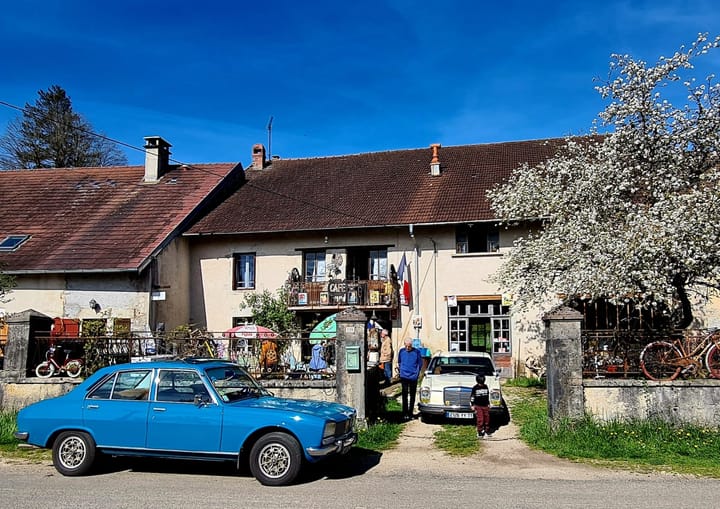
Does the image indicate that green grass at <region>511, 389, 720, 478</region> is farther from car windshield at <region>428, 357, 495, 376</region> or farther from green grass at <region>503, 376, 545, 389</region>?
green grass at <region>503, 376, 545, 389</region>

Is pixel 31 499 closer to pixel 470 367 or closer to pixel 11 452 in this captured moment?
pixel 11 452

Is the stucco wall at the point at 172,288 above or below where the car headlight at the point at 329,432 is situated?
above

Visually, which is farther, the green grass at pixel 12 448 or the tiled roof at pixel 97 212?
the tiled roof at pixel 97 212

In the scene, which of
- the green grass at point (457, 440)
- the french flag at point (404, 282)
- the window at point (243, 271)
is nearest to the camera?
the green grass at point (457, 440)

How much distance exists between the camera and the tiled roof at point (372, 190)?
2344 cm

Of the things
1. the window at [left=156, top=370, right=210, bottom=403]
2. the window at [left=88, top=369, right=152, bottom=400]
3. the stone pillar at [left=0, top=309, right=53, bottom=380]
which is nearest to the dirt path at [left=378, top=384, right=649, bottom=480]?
the window at [left=156, top=370, right=210, bottom=403]

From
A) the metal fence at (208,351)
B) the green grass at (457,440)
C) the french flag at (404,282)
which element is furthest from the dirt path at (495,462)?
the french flag at (404,282)

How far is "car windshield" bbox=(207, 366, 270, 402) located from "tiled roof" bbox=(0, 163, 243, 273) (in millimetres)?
12910

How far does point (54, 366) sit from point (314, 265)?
39.0 feet

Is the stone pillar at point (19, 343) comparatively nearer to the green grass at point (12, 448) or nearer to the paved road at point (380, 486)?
the green grass at point (12, 448)

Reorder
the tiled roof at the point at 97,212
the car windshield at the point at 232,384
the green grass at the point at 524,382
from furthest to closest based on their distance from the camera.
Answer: the tiled roof at the point at 97,212
the green grass at the point at 524,382
the car windshield at the point at 232,384

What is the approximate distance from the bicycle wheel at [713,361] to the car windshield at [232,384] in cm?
774

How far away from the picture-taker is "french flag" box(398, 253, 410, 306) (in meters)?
23.0

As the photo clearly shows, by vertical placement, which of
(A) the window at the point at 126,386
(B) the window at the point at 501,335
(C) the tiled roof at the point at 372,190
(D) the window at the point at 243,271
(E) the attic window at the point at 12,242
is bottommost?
(A) the window at the point at 126,386
